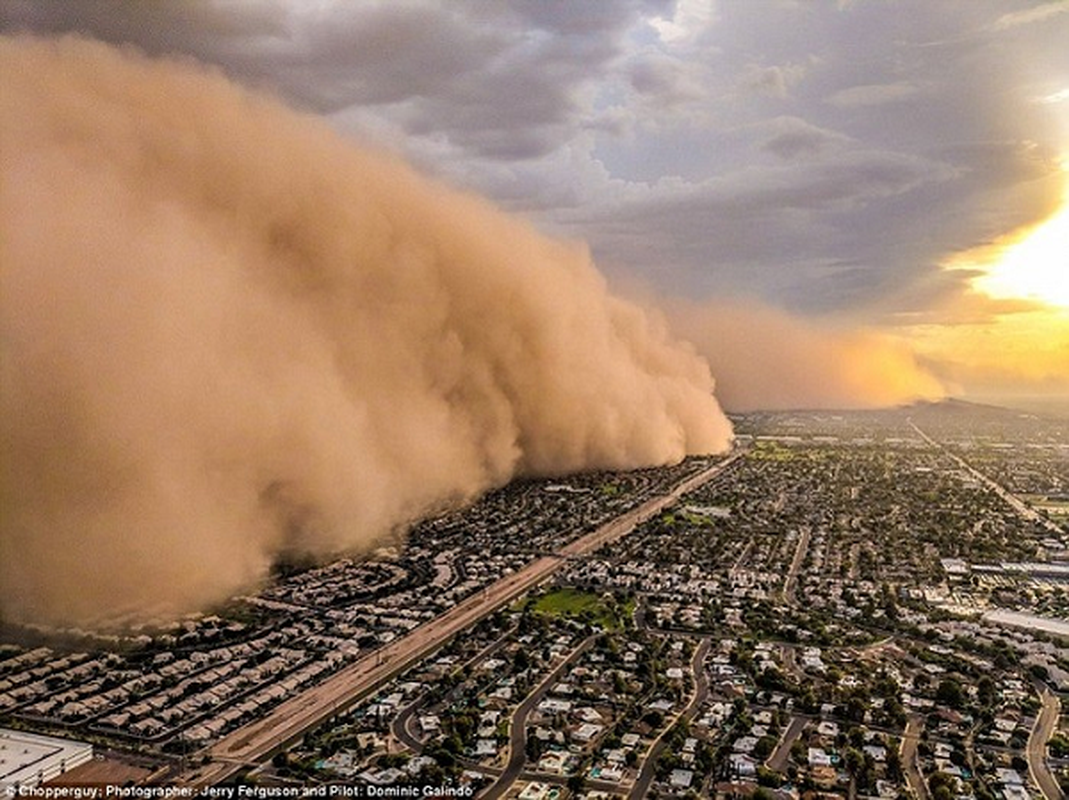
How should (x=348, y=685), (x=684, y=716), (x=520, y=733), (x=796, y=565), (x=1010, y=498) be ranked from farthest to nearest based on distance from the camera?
(x=1010, y=498), (x=796, y=565), (x=348, y=685), (x=684, y=716), (x=520, y=733)

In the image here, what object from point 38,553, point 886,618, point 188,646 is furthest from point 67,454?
point 886,618

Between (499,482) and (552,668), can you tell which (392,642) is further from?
(499,482)

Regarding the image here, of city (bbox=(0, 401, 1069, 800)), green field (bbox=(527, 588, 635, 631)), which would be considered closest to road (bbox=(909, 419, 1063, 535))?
city (bbox=(0, 401, 1069, 800))

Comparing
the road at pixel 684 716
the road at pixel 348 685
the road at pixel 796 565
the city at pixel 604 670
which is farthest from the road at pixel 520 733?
the road at pixel 796 565

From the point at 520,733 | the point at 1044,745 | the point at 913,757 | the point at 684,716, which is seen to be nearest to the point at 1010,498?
the point at 1044,745

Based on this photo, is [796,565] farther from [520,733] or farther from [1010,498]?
[1010,498]

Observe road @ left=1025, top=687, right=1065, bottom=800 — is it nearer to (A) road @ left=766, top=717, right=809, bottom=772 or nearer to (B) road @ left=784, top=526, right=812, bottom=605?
(A) road @ left=766, top=717, right=809, bottom=772
